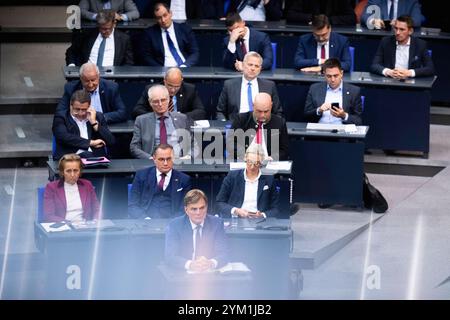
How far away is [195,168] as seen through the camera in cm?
1078

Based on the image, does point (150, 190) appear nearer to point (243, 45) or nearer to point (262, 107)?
point (262, 107)

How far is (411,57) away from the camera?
1252 centimetres

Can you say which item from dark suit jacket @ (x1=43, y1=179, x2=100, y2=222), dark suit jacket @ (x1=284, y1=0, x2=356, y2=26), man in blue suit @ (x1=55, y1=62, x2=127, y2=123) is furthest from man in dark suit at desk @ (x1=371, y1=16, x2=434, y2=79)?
dark suit jacket @ (x1=43, y1=179, x2=100, y2=222)

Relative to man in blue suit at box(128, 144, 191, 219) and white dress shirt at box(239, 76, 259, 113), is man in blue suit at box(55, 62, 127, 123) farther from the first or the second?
man in blue suit at box(128, 144, 191, 219)

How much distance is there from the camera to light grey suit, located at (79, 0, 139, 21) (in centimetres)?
1320

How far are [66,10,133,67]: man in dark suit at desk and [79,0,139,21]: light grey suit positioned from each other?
0.52 m

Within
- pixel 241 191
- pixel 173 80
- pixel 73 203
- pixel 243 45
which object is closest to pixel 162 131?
pixel 173 80

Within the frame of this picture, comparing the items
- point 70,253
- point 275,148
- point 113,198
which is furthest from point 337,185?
point 70,253

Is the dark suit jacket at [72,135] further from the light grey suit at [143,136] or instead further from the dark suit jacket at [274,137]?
the dark suit jacket at [274,137]

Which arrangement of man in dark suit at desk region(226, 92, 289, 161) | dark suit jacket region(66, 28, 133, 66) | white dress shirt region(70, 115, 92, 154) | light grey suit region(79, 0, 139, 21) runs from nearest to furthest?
white dress shirt region(70, 115, 92, 154) → man in dark suit at desk region(226, 92, 289, 161) → dark suit jacket region(66, 28, 133, 66) → light grey suit region(79, 0, 139, 21)

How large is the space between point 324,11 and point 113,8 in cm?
208

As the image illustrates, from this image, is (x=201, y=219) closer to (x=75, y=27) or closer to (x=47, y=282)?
(x=47, y=282)

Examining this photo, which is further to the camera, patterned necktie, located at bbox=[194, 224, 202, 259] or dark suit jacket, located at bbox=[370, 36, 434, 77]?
dark suit jacket, located at bbox=[370, 36, 434, 77]

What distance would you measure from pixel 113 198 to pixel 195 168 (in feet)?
2.22
